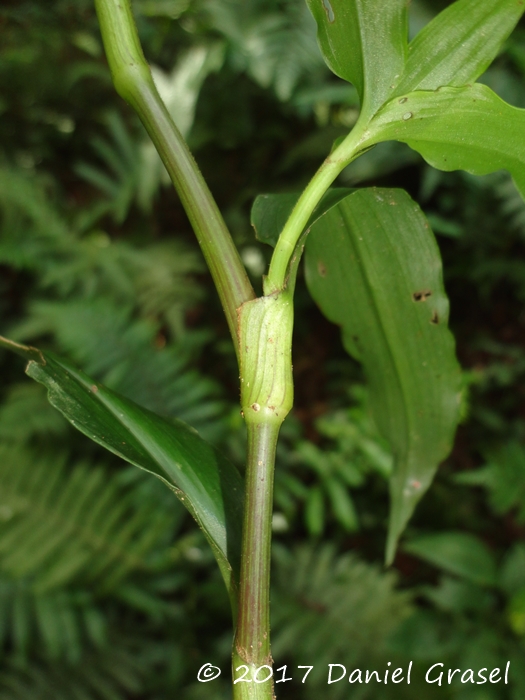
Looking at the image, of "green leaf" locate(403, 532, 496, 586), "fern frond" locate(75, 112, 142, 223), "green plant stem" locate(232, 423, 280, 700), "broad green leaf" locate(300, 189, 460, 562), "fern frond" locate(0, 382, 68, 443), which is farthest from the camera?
"fern frond" locate(75, 112, 142, 223)

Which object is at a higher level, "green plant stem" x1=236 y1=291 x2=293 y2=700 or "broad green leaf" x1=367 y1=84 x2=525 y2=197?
"broad green leaf" x1=367 y1=84 x2=525 y2=197

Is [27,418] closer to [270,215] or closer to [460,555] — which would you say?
[460,555]

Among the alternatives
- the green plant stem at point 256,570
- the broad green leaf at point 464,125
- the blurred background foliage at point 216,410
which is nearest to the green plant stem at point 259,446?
the green plant stem at point 256,570

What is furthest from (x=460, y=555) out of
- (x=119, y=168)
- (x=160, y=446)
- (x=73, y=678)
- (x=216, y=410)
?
(x=119, y=168)

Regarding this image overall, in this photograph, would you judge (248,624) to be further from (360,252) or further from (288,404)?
(360,252)

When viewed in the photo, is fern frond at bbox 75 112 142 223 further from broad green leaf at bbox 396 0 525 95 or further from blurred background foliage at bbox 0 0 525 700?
broad green leaf at bbox 396 0 525 95

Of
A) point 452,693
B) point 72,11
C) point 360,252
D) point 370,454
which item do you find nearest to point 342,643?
point 452,693

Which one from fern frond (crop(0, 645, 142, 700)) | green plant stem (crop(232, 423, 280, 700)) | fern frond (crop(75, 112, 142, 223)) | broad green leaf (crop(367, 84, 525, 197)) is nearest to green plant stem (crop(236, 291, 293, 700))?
green plant stem (crop(232, 423, 280, 700))
